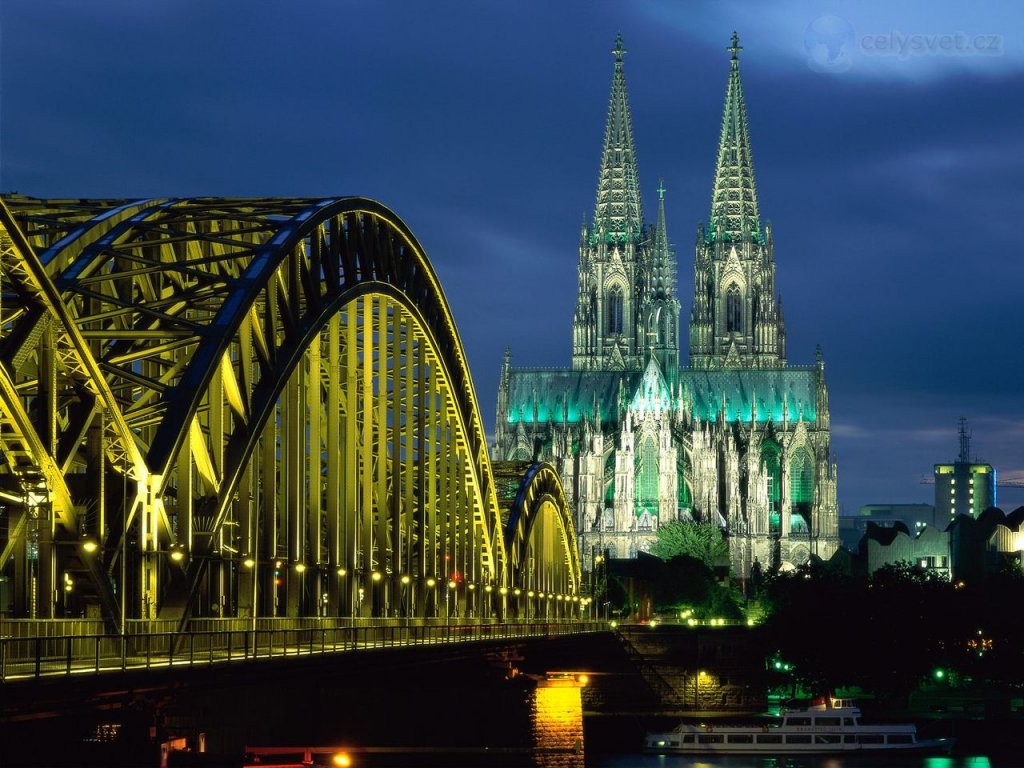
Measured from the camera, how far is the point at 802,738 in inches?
4336

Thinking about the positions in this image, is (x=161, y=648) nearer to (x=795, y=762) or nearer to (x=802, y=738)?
(x=795, y=762)

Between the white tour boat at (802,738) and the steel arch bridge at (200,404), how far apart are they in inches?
1330

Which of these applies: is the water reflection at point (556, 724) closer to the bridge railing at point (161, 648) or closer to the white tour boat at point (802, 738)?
the white tour boat at point (802, 738)

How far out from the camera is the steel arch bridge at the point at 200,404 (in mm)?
37469

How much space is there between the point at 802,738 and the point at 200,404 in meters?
67.8

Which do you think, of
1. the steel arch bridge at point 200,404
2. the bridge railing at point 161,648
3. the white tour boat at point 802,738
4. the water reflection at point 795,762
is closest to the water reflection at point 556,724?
the water reflection at point 795,762

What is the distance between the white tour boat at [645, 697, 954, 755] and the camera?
10512 cm

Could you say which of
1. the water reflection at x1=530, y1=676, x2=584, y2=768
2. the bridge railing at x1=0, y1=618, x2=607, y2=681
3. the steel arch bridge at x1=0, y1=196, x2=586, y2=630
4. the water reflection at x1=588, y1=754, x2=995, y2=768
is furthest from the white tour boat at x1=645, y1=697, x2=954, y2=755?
the bridge railing at x1=0, y1=618, x2=607, y2=681

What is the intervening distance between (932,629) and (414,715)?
51634 mm

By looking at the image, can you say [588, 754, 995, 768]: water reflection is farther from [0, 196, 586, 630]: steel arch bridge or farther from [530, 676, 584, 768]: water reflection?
[0, 196, 586, 630]: steel arch bridge

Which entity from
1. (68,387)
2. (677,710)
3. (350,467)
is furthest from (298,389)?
(677,710)

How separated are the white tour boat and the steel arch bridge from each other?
33791 mm

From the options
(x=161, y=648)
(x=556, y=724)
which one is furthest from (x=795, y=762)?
(x=161, y=648)

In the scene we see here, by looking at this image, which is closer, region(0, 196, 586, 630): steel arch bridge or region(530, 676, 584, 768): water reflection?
region(0, 196, 586, 630): steel arch bridge
